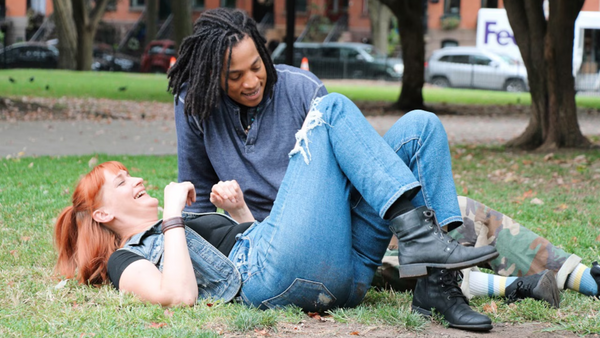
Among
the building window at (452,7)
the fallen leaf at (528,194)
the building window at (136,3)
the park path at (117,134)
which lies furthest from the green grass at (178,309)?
the building window at (136,3)

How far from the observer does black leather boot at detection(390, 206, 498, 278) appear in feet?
9.36

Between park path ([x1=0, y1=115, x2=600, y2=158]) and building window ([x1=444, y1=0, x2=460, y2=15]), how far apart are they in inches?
1046

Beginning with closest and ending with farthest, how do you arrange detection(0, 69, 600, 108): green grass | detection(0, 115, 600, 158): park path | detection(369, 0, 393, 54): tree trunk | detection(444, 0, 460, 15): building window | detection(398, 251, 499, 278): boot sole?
1. detection(398, 251, 499, 278): boot sole
2. detection(0, 115, 600, 158): park path
3. detection(0, 69, 600, 108): green grass
4. detection(369, 0, 393, 54): tree trunk
5. detection(444, 0, 460, 15): building window

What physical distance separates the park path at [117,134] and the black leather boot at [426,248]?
6.98 m

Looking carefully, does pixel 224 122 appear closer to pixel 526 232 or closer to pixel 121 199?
pixel 121 199

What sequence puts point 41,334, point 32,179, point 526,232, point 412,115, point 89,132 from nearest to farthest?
point 41,334 < point 412,115 < point 526,232 < point 32,179 < point 89,132

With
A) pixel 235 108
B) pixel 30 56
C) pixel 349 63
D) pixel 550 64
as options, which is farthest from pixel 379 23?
pixel 235 108

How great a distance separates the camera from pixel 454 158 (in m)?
9.52

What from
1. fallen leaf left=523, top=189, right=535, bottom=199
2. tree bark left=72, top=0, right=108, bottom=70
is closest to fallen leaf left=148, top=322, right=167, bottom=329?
fallen leaf left=523, top=189, right=535, bottom=199

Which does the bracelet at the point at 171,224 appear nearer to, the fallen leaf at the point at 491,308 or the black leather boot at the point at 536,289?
the fallen leaf at the point at 491,308

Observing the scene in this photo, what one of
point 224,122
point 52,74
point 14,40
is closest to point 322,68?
point 52,74

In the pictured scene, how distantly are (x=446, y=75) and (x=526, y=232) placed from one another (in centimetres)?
2804

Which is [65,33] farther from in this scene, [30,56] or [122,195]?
[122,195]

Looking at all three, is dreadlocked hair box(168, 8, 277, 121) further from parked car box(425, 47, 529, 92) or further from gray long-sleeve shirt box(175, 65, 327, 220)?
parked car box(425, 47, 529, 92)
